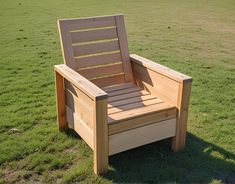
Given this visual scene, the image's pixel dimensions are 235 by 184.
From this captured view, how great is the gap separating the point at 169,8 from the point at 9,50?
9125 millimetres

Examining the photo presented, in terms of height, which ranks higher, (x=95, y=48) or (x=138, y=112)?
(x=95, y=48)

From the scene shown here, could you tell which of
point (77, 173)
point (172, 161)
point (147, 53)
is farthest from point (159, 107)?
point (147, 53)

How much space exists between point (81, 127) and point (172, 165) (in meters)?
0.97

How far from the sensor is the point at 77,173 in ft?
10.2

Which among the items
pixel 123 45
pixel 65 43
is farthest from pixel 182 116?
pixel 65 43

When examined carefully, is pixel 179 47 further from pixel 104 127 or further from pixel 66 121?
pixel 104 127

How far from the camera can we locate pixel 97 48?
385cm

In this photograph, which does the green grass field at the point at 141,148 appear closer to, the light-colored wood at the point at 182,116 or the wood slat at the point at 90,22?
the light-colored wood at the point at 182,116

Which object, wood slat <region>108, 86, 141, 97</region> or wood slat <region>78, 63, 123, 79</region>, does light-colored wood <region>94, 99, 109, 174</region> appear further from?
wood slat <region>78, 63, 123, 79</region>

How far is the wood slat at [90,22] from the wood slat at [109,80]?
611 mm

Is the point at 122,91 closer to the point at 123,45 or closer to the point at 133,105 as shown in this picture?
the point at 133,105

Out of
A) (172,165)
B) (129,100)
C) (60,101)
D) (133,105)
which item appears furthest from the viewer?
(60,101)

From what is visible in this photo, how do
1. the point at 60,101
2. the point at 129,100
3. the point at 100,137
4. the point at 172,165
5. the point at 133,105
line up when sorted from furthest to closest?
the point at 60,101, the point at 129,100, the point at 133,105, the point at 172,165, the point at 100,137

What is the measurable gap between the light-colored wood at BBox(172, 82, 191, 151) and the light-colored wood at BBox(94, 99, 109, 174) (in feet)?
2.70
